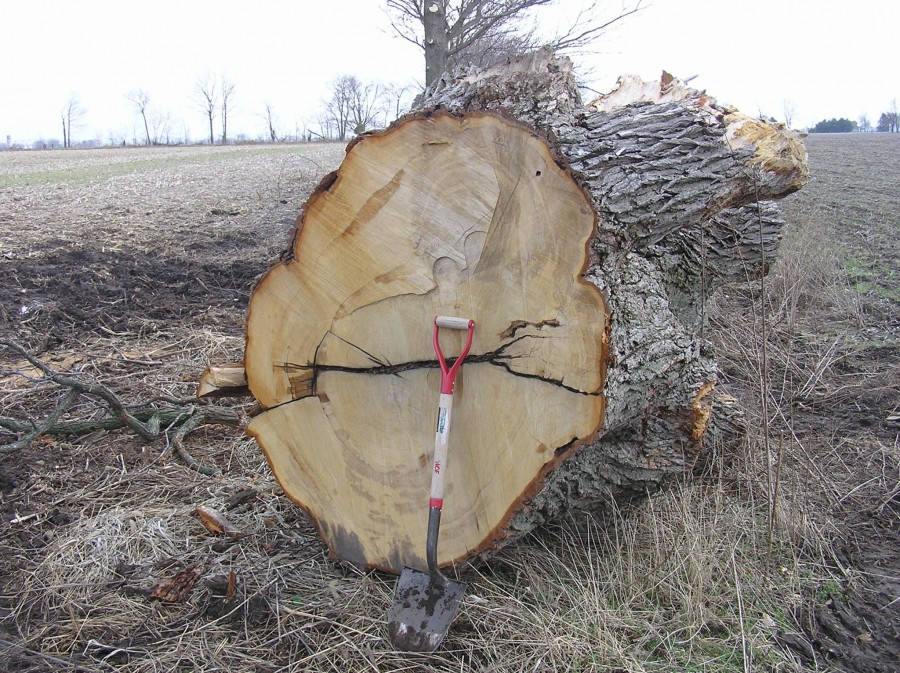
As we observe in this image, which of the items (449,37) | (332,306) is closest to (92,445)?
(332,306)

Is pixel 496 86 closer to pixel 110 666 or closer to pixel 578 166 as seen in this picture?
pixel 578 166

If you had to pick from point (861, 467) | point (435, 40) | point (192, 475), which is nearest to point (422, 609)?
point (192, 475)

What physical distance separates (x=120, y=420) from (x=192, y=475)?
21.3 inches

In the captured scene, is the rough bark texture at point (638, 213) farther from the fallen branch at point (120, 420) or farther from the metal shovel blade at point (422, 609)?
the fallen branch at point (120, 420)

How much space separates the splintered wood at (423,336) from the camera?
1.95m

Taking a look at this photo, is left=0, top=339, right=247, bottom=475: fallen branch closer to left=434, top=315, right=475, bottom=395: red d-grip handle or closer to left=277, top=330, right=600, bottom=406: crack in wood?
left=277, top=330, right=600, bottom=406: crack in wood

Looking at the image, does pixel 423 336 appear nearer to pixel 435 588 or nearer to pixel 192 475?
pixel 435 588

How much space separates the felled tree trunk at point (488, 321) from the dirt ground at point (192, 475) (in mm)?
415

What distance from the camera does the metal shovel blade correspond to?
1914mm

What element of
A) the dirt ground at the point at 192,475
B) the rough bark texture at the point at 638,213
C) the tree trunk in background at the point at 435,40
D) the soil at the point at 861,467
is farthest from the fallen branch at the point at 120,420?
the tree trunk in background at the point at 435,40

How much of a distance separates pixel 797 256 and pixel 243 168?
628 inches

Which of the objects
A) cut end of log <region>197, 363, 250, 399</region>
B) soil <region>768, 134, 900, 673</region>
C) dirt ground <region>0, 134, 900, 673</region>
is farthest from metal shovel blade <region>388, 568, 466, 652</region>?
soil <region>768, 134, 900, 673</region>

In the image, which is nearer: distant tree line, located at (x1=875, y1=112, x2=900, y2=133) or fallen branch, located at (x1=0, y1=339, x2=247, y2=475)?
fallen branch, located at (x1=0, y1=339, x2=247, y2=475)

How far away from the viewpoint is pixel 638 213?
7.34ft
